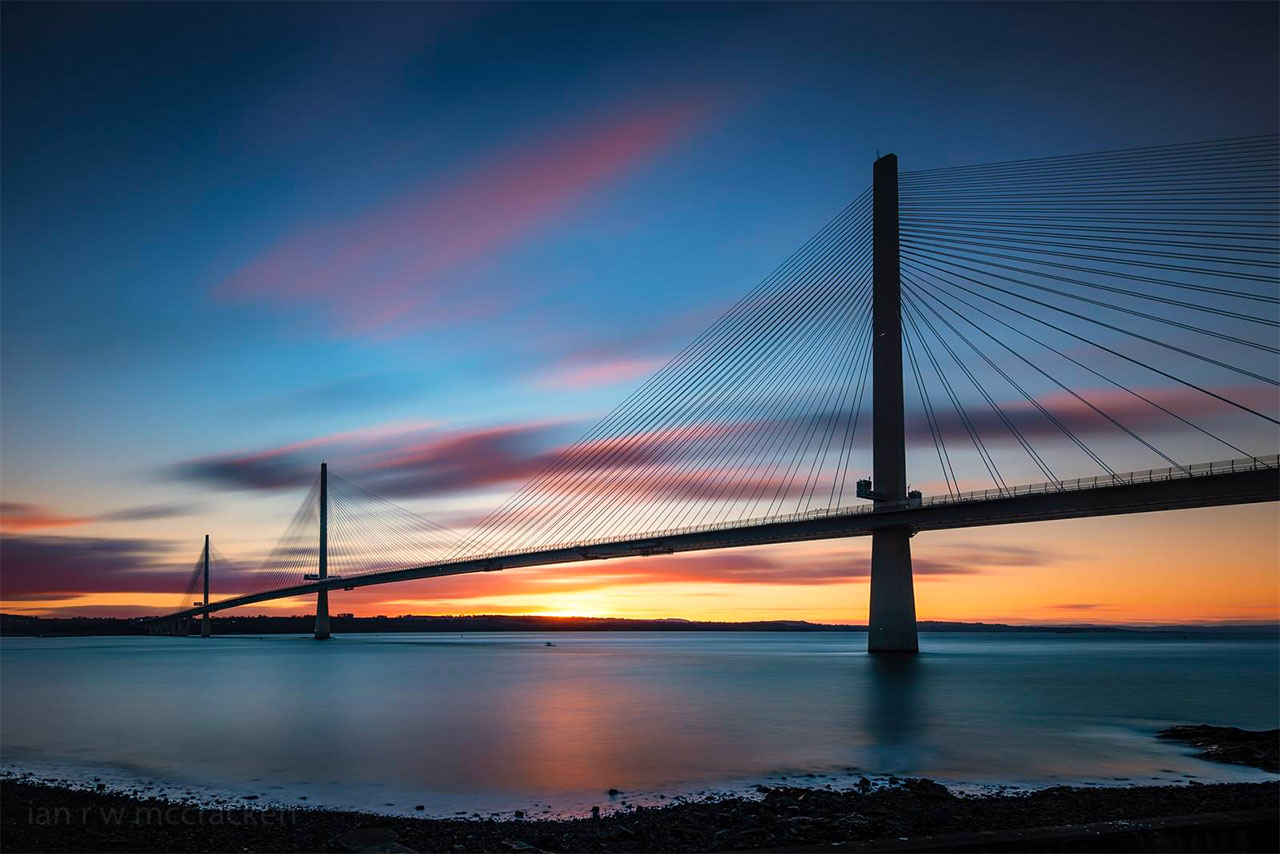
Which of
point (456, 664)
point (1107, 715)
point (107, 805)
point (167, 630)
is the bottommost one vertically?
point (167, 630)

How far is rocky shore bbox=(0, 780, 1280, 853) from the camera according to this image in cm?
1098

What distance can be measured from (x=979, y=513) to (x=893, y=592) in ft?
24.2

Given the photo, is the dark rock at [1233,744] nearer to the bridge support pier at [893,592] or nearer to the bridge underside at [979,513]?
the bridge underside at [979,513]

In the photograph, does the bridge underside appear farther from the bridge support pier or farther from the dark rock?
the dark rock

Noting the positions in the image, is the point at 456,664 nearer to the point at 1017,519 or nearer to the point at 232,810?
the point at 1017,519

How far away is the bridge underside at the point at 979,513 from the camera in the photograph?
3706 cm

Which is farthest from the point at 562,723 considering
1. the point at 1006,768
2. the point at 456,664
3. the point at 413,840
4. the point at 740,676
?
the point at 456,664

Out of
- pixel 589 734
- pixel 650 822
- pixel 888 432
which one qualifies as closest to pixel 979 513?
pixel 888 432

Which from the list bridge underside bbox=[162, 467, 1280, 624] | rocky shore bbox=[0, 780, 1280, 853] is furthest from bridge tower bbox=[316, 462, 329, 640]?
rocky shore bbox=[0, 780, 1280, 853]

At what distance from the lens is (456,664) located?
2721 inches

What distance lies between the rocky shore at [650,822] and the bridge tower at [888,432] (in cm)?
3301

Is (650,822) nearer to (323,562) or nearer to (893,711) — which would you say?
(893,711)

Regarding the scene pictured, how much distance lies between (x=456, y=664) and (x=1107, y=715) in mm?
51501

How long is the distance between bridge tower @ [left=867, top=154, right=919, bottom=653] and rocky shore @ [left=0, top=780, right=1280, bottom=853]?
3301 centimetres
